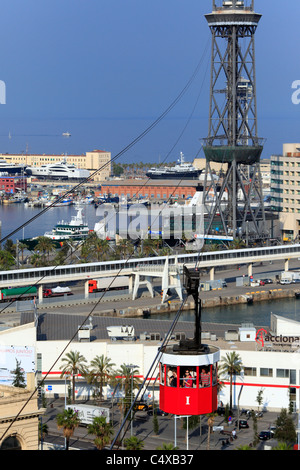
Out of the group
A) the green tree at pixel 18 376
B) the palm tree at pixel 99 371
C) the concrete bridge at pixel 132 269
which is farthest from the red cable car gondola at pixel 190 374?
the concrete bridge at pixel 132 269

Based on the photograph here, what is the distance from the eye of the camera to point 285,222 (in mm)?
47188

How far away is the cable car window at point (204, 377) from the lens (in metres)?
11.1

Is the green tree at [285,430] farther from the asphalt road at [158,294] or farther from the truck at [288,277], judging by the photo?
the truck at [288,277]

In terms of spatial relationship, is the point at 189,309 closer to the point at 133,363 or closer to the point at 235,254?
the point at 235,254

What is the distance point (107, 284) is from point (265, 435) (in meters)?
16.5

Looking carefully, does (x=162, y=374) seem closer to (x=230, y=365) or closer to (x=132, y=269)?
(x=230, y=365)

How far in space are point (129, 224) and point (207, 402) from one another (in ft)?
121

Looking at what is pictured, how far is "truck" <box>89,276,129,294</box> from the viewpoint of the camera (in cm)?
3294

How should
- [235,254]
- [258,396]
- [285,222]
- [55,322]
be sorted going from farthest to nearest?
[285,222], [235,254], [55,322], [258,396]

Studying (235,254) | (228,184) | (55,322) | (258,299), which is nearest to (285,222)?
(228,184)

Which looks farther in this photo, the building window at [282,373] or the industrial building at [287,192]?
the industrial building at [287,192]

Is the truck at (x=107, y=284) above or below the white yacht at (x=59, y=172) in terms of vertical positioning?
below

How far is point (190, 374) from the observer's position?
36.4 ft

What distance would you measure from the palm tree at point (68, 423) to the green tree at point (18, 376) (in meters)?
2.93
